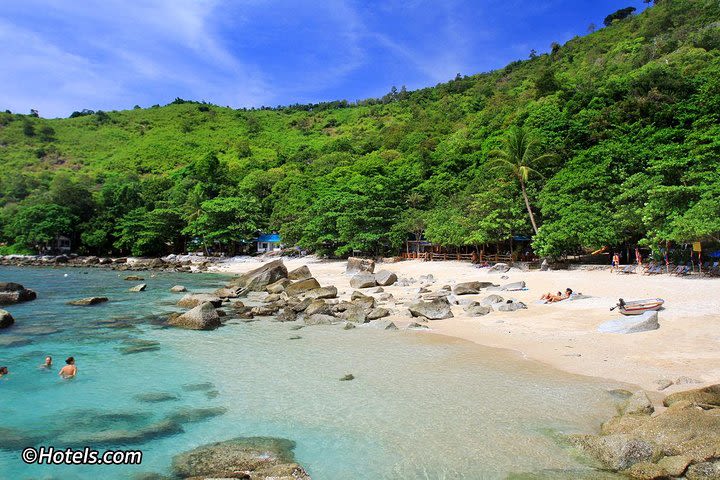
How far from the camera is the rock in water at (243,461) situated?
6004 mm

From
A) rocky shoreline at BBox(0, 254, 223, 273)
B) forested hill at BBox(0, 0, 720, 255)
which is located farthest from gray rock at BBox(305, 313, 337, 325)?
rocky shoreline at BBox(0, 254, 223, 273)

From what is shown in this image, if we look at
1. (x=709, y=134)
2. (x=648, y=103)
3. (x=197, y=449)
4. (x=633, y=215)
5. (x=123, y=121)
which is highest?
(x=123, y=121)

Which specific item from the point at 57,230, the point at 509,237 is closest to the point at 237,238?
the point at 57,230

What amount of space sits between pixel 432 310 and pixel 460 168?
1581 inches

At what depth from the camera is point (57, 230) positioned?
5850 cm

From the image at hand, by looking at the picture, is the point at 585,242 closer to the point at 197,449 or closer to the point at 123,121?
the point at 197,449

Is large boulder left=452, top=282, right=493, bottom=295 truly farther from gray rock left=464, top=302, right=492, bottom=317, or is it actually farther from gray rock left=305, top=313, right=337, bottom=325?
gray rock left=305, top=313, right=337, bottom=325

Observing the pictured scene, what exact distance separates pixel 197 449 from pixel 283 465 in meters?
1.91

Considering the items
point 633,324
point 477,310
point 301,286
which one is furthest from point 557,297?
point 301,286

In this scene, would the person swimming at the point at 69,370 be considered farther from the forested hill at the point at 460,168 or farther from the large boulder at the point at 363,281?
the forested hill at the point at 460,168

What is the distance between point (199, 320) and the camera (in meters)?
16.9

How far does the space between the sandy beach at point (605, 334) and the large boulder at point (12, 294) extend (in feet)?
60.2

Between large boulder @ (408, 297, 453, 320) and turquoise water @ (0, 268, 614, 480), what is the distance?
2318 millimetres

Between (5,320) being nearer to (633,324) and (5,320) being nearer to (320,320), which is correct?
(320,320)
